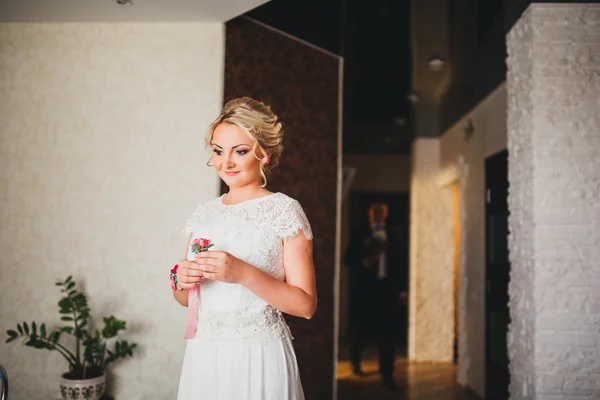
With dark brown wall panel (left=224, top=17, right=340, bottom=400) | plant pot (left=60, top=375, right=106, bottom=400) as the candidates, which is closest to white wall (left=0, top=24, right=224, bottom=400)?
dark brown wall panel (left=224, top=17, right=340, bottom=400)

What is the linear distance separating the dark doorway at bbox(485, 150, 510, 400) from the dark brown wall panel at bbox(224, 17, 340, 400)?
133 centimetres

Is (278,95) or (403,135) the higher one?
(403,135)

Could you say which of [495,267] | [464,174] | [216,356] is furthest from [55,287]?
[464,174]

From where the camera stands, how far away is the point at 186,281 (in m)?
1.44

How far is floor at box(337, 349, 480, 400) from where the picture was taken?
4.61 meters

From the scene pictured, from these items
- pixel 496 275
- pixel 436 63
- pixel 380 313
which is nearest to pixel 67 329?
pixel 380 313

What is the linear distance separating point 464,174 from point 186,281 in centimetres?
420

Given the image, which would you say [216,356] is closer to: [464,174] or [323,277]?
[323,277]

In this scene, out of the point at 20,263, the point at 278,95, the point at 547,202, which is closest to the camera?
the point at 547,202

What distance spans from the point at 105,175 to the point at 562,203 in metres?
2.56

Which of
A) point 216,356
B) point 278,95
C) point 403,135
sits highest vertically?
point 403,135

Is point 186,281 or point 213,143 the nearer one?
point 186,281

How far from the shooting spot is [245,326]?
5.08 feet

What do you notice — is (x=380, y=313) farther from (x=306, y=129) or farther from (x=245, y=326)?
(x=245, y=326)
